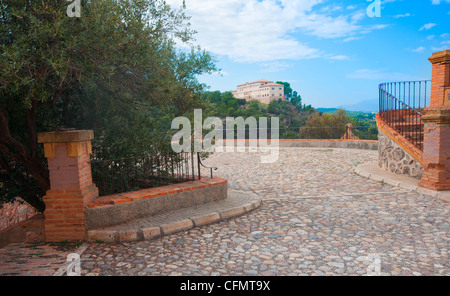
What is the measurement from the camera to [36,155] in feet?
16.2

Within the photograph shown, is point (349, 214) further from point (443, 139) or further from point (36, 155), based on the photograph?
point (36, 155)

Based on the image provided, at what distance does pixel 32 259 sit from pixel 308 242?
3.63m

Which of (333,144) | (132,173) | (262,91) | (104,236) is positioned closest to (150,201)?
(104,236)

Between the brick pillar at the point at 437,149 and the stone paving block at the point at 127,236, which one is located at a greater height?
the brick pillar at the point at 437,149

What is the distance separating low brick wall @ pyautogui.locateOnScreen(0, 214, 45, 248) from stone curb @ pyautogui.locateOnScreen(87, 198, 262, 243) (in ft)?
2.46

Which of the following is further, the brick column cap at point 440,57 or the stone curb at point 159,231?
the brick column cap at point 440,57

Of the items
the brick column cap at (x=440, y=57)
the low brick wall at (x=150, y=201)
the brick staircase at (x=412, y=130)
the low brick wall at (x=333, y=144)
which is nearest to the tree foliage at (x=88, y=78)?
the low brick wall at (x=150, y=201)

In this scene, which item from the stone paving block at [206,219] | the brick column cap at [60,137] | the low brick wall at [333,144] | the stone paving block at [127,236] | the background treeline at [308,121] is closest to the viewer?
the brick column cap at [60,137]

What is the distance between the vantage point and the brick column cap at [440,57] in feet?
32.5

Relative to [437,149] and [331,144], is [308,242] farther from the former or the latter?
[331,144]

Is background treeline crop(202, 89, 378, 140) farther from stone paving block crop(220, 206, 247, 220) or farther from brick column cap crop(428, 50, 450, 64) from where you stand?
brick column cap crop(428, 50, 450, 64)

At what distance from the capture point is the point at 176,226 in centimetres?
479

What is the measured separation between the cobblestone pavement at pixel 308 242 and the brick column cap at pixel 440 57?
5656mm

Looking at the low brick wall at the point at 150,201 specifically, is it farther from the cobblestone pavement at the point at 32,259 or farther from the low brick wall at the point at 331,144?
the low brick wall at the point at 331,144
